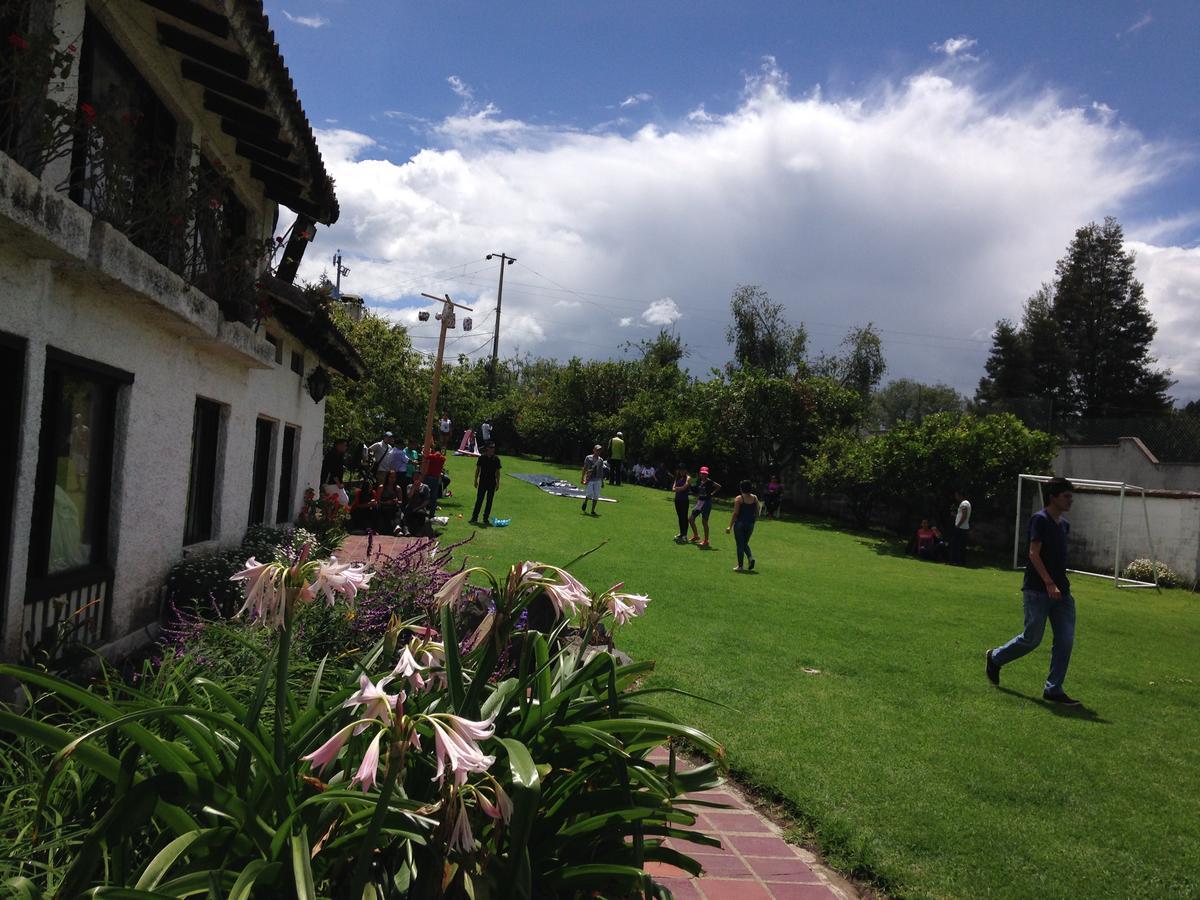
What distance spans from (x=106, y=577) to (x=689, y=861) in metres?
5.17

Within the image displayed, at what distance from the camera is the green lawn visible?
4086 millimetres

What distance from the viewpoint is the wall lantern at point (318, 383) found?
44.6 ft

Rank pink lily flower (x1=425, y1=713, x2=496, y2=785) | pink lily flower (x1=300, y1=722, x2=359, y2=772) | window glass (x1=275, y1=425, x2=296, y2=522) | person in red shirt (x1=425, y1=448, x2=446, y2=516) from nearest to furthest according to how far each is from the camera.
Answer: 1. pink lily flower (x1=425, y1=713, x2=496, y2=785)
2. pink lily flower (x1=300, y1=722, x2=359, y2=772)
3. window glass (x1=275, y1=425, x2=296, y2=522)
4. person in red shirt (x1=425, y1=448, x2=446, y2=516)

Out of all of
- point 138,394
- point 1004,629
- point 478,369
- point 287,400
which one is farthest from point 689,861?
point 478,369

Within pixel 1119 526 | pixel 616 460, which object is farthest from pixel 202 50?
pixel 616 460

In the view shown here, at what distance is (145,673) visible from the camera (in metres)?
3.26

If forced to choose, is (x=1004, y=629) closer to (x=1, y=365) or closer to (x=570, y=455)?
(x=1, y=365)

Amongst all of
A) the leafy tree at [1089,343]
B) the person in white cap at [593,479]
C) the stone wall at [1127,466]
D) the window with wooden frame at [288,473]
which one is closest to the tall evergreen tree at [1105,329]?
the leafy tree at [1089,343]

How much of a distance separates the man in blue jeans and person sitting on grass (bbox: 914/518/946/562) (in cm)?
1318

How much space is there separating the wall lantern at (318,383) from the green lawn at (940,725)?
3.58 metres

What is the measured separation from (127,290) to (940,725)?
632cm

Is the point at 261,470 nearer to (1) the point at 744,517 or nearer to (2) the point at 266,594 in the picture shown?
(1) the point at 744,517

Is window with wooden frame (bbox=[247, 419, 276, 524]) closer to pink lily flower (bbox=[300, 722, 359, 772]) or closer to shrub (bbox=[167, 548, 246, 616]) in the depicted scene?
shrub (bbox=[167, 548, 246, 616])

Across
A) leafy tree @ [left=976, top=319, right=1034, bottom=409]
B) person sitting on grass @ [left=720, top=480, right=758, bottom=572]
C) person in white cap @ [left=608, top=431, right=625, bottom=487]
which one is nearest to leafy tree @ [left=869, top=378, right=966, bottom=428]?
leafy tree @ [left=976, top=319, right=1034, bottom=409]
